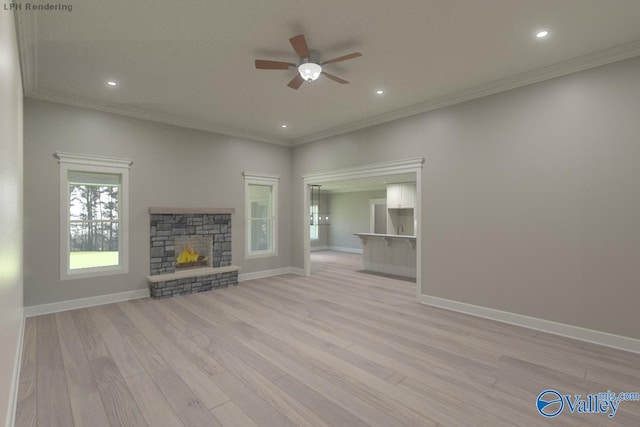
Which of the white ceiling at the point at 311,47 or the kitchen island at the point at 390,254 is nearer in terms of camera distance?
the white ceiling at the point at 311,47

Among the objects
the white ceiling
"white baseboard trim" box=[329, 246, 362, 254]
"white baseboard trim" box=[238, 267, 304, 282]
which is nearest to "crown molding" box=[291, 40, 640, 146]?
the white ceiling

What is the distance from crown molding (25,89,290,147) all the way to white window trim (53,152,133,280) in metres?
0.72

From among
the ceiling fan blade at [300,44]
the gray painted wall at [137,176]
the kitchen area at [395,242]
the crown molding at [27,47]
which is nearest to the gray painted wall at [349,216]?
the kitchen area at [395,242]

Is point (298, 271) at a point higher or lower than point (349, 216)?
lower

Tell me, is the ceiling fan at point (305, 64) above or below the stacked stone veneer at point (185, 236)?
above

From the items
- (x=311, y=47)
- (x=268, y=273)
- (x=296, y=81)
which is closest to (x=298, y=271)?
(x=268, y=273)

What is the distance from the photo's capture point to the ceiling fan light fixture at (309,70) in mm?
3037

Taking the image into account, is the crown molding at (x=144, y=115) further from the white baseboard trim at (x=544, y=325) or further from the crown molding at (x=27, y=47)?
the white baseboard trim at (x=544, y=325)

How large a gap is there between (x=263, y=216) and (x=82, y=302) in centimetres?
339

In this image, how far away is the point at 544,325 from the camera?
3.47m

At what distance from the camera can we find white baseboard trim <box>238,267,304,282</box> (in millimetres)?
6129

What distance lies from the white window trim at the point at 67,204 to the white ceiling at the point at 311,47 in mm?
780

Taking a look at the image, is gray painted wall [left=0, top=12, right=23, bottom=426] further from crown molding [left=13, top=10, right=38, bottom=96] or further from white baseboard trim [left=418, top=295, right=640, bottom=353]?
white baseboard trim [left=418, top=295, right=640, bottom=353]

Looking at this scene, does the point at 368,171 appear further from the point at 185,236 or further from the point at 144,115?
the point at 144,115
